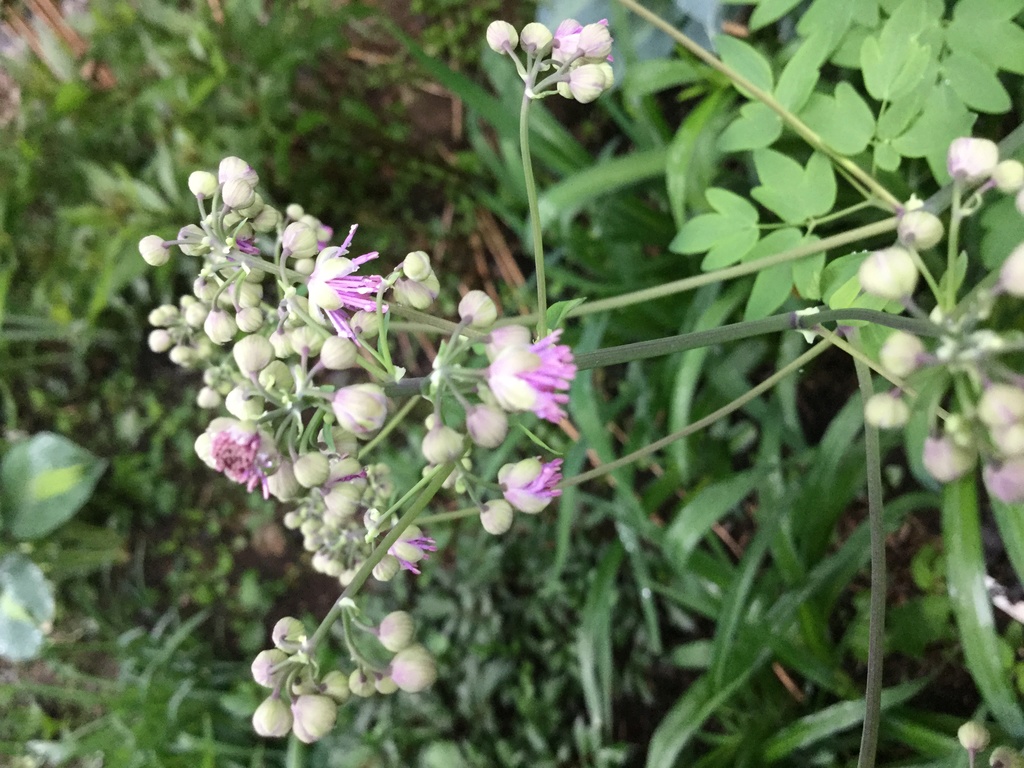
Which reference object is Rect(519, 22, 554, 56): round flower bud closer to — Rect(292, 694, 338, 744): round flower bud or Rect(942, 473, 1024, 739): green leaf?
Rect(292, 694, 338, 744): round flower bud

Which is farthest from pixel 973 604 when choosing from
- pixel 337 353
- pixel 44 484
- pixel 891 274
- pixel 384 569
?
pixel 44 484

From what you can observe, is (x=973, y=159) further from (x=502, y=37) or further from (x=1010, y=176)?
(x=502, y=37)

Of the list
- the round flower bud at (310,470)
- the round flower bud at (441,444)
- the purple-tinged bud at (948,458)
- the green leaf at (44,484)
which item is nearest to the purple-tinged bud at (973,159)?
the purple-tinged bud at (948,458)

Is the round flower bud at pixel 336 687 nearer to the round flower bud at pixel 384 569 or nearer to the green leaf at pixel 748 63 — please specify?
the round flower bud at pixel 384 569

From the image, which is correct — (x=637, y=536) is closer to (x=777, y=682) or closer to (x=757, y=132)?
(x=777, y=682)

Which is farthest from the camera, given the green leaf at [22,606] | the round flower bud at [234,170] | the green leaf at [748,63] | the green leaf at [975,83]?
the green leaf at [22,606]

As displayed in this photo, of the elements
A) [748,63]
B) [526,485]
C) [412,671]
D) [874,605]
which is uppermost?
[748,63]
